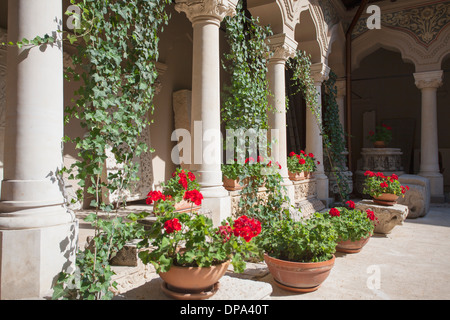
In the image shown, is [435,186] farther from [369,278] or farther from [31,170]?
[31,170]

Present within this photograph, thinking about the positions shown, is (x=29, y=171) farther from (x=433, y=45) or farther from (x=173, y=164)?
(x=433, y=45)

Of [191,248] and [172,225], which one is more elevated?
[172,225]

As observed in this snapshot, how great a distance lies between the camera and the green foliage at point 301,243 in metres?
3.16

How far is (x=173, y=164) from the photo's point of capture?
707cm

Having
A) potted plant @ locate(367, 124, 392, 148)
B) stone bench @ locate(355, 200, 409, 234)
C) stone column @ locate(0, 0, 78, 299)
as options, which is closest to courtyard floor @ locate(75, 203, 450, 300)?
stone bench @ locate(355, 200, 409, 234)

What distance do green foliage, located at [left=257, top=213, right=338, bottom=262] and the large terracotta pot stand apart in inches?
3.8

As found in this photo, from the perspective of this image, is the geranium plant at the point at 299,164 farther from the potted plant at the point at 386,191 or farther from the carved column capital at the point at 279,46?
the carved column capital at the point at 279,46

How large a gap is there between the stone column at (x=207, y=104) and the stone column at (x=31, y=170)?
2.00 m

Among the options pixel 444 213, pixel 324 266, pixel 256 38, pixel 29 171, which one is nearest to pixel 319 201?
pixel 444 213

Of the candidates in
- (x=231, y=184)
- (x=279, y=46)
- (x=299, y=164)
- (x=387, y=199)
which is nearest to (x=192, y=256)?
(x=231, y=184)

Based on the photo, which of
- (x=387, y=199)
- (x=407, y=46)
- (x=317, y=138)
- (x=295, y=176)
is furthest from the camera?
(x=407, y=46)

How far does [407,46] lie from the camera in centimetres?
909

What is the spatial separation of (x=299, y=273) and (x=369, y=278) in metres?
0.98
